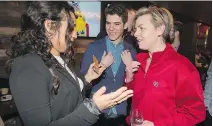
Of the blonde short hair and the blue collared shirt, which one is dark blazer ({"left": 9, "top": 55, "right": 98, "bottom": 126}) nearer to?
the blonde short hair

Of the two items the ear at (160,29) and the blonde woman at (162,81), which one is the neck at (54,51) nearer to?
the blonde woman at (162,81)

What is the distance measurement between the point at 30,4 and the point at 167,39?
1035 mm

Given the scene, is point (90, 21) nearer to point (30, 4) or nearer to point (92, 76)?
point (92, 76)

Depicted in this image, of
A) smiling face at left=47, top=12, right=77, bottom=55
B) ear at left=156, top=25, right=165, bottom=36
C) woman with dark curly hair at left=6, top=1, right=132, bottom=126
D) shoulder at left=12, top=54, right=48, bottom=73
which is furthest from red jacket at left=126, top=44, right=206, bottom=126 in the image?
shoulder at left=12, top=54, right=48, bottom=73

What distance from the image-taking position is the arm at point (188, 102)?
161 centimetres

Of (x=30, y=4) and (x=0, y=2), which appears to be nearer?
(x=30, y=4)

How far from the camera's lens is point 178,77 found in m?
1.66

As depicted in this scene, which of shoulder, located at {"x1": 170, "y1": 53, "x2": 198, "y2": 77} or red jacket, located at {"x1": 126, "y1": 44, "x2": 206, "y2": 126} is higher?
shoulder, located at {"x1": 170, "y1": 53, "x2": 198, "y2": 77}

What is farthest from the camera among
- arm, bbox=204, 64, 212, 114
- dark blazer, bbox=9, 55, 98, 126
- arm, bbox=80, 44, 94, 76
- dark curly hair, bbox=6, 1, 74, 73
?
arm, bbox=80, 44, 94, 76

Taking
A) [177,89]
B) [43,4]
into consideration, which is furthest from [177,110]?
[43,4]

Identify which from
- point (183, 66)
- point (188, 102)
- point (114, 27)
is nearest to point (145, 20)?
point (183, 66)

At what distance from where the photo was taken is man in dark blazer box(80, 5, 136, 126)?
283 centimetres

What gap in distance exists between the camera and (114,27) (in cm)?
291

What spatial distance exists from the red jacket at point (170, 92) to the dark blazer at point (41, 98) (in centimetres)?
52
